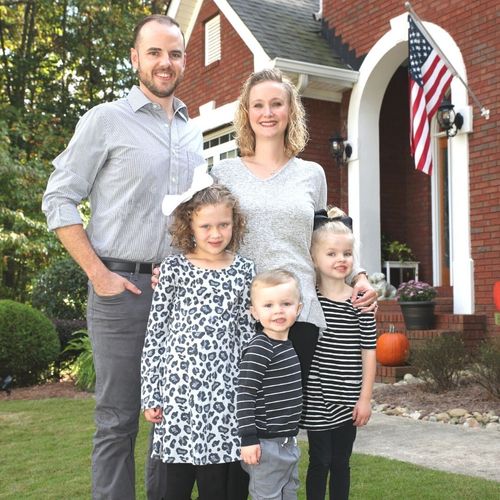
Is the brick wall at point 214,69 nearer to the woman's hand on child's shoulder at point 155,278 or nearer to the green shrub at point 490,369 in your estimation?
the green shrub at point 490,369

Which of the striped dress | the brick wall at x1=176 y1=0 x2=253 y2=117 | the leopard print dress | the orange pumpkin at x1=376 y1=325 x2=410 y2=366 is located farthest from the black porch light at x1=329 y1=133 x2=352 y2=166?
the leopard print dress

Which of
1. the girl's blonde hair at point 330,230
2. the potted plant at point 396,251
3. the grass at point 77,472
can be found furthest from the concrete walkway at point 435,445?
the potted plant at point 396,251

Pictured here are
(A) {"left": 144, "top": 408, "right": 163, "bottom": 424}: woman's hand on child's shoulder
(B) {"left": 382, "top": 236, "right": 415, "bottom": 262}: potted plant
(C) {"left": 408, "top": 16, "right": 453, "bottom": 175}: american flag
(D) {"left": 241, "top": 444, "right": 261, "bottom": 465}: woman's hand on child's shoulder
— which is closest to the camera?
(D) {"left": 241, "top": 444, "right": 261, "bottom": 465}: woman's hand on child's shoulder

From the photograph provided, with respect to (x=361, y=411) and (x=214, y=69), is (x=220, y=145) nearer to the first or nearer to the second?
(x=214, y=69)

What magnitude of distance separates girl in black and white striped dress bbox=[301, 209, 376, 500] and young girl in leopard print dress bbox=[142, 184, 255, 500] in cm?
39

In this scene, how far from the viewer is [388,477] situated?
4316 mm

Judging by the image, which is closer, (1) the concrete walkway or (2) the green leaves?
(1) the concrete walkway

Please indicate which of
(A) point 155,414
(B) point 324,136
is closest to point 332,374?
(A) point 155,414

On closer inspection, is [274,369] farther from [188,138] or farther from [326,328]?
[188,138]

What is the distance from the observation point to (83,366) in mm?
9289

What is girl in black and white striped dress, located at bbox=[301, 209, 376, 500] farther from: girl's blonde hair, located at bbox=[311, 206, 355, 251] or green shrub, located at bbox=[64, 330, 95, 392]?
green shrub, located at bbox=[64, 330, 95, 392]

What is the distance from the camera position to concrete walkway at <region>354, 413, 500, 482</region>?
4.59 metres

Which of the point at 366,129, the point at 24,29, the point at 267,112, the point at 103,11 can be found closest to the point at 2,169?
the point at 366,129

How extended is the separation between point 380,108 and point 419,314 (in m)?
3.81
